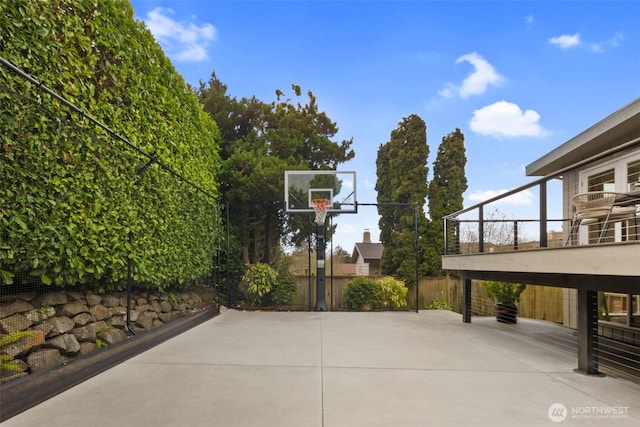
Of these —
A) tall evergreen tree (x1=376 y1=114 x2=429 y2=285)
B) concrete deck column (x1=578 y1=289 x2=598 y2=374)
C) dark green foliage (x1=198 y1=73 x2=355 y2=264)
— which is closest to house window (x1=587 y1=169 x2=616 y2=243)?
concrete deck column (x1=578 y1=289 x2=598 y2=374)

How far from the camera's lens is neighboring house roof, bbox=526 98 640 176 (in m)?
5.10

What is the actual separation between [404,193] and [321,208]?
5.17m

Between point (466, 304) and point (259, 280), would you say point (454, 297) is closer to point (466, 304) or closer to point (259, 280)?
point (466, 304)

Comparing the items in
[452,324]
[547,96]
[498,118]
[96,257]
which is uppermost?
[498,118]

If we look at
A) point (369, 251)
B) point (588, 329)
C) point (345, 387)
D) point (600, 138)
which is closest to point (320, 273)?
point (345, 387)

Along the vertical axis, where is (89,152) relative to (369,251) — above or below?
above

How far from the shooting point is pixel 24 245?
2.72 metres

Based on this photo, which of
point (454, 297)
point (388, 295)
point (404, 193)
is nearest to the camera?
point (388, 295)

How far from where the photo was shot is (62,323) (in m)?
3.28

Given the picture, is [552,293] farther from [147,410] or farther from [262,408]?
[147,410]

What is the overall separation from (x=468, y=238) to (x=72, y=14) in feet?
25.4

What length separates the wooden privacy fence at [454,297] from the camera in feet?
24.7

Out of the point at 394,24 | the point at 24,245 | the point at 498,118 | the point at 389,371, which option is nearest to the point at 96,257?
the point at 24,245

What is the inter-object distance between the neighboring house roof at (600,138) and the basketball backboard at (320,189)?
3906mm
